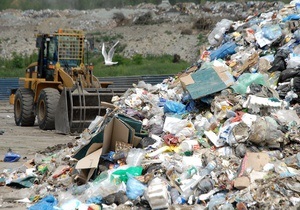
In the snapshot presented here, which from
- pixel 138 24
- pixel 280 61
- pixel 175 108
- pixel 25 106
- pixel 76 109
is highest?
pixel 280 61

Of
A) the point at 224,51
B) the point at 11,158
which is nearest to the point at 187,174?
the point at 224,51

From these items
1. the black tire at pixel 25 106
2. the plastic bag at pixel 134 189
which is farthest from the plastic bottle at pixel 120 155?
the black tire at pixel 25 106

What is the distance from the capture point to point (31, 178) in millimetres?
12023

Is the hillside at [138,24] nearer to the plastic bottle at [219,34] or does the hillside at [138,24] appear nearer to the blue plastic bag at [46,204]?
the plastic bottle at [219,34]

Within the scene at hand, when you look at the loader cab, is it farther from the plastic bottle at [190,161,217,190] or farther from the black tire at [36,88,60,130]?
the plastic bottle at [190,161,217,190]

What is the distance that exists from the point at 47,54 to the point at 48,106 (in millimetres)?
2020

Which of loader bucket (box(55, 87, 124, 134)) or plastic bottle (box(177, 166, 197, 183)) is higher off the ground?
plastic bottle (box(177, 166, 197, 183))

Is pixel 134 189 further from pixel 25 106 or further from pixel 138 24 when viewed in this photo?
pixel 138 24

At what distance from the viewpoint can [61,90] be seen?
2022 centimetres

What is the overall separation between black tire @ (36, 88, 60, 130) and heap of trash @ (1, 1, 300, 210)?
20.0 feet

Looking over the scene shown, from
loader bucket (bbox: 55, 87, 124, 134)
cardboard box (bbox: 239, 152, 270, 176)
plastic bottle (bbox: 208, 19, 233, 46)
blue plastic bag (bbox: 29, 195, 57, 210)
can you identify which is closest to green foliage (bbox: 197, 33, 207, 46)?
loader bucket (bbox: 55, 87, 124, 134)

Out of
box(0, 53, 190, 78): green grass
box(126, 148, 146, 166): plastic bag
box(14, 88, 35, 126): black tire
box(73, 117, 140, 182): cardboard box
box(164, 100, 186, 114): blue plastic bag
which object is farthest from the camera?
box(0, 53, 190, 78): green grass

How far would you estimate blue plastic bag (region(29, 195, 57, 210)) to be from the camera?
9891mm

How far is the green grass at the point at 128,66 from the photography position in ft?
121
